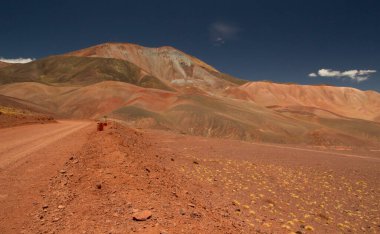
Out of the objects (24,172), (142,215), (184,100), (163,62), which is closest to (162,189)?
(142,215)

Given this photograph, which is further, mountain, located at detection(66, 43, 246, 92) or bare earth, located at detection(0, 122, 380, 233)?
mountain, located at detection(66, 43, 246, 92)

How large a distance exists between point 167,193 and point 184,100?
4758cm

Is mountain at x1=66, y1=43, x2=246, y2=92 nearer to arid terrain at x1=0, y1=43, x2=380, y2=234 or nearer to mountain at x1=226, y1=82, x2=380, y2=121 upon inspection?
mountain at x1=226, y1=82, x2=380, y2=121

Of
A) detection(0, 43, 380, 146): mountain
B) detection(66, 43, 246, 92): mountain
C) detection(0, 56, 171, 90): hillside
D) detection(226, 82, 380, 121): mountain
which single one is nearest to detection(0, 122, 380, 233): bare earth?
detection(0, 43, 380, 146): mountain

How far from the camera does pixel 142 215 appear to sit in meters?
6.07

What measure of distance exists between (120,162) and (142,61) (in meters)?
159

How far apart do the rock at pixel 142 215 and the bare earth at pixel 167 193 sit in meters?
0.07

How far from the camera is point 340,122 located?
2589 inches

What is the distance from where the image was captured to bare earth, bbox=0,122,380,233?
618 cm

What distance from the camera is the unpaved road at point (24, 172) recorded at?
6.34 meters

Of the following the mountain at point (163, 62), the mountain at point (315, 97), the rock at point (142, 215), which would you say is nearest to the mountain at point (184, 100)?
the mountain at point (315, 97)

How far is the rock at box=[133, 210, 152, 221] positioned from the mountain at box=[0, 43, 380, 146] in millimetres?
33066

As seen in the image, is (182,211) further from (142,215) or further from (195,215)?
(142,215)

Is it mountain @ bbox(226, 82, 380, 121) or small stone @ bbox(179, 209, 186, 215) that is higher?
mountain @ bbox(226, 82, 380, 121)
